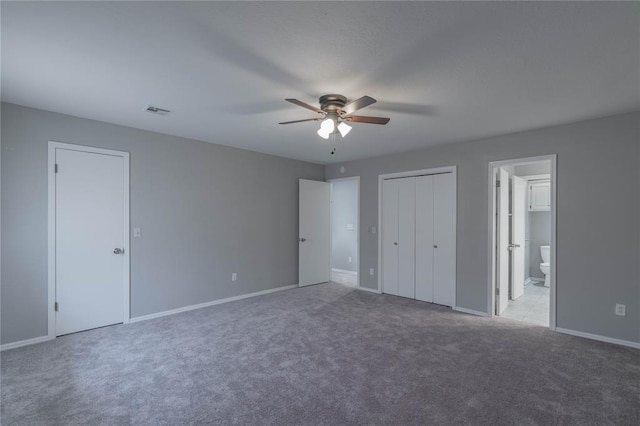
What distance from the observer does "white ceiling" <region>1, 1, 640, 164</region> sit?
1706 millimetres

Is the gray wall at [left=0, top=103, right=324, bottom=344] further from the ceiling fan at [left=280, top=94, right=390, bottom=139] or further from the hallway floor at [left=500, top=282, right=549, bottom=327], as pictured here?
the hallway floor at [left=500, top=282, right=549, bottom=327]

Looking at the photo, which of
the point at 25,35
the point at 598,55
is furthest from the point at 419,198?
the point at 25,35

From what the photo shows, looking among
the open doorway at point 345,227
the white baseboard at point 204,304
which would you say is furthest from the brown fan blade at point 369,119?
the open doorway at point 345,227

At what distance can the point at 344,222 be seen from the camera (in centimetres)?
768

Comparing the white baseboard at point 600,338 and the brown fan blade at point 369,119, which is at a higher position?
the brown fan blade at point 369,119

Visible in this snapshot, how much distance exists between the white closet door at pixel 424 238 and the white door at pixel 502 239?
3.03ft

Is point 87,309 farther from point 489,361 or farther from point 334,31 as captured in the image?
point 489,361

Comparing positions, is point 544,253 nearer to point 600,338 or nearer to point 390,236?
point 600,338

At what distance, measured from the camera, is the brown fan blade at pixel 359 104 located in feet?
7.55

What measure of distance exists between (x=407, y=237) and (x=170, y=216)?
A: 3.67m

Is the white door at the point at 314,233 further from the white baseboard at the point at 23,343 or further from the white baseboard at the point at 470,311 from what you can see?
the white baseboard at the point at 23,343

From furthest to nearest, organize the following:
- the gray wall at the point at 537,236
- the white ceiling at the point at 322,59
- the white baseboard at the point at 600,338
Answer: the gray wall at the point at 537,236 < the white baseboard at the point at 600,338 < the white ceiling at the point at 322,59

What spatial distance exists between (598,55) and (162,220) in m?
4.70

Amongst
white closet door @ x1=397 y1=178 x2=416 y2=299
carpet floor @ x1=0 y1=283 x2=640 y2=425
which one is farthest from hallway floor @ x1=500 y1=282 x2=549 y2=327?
white closet door @ x1=397 y1=178 x2=416 y2=299
